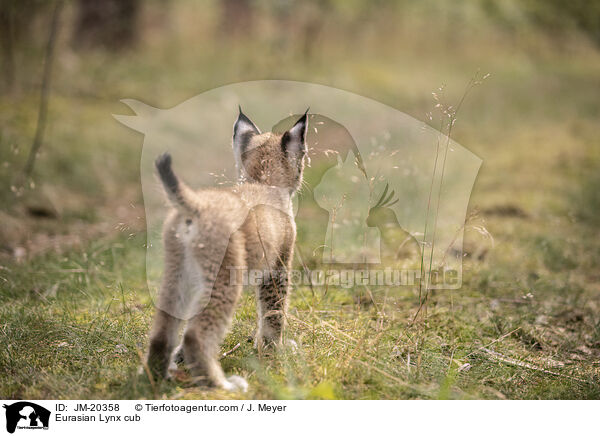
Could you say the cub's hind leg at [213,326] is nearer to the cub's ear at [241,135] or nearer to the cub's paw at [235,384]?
the cub's paw at [235,384]

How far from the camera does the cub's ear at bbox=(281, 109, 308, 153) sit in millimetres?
3711

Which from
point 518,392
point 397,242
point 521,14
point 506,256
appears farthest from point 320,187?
point 521,14

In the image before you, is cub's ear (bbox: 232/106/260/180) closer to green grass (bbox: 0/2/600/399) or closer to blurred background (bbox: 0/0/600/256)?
green grass (bbox: 0/2/600/399)

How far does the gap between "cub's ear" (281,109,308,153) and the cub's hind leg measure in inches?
38.3

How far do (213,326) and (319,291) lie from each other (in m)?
1.83

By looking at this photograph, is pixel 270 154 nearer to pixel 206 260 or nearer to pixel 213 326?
pixel 206 260

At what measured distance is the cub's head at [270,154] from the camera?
12.5 feet

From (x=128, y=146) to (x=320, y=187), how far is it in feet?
12.6

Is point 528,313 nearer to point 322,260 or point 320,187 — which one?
point 322,260

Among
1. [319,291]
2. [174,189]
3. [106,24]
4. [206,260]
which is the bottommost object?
[319,291]

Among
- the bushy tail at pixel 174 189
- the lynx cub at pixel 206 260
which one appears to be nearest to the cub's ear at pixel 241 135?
the lynx cub at pixel 206 260

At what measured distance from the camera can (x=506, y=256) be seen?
19.1 ft
